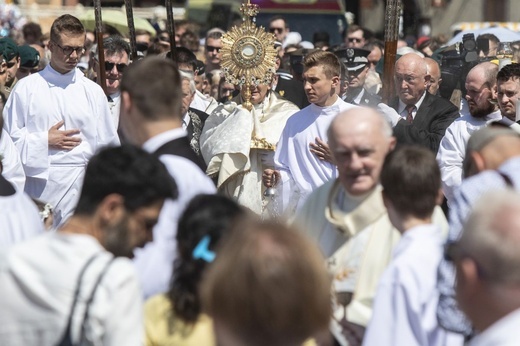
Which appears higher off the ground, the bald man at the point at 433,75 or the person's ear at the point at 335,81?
the person's ear at the point at 335,81

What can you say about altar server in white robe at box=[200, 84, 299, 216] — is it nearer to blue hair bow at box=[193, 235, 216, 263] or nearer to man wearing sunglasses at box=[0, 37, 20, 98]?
man wearing sunglasses at box=[0, 37, 20, 98]

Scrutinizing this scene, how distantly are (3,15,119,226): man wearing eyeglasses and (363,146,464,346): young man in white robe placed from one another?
4.22m

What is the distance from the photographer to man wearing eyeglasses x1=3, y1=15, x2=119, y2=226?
8078 millimetres

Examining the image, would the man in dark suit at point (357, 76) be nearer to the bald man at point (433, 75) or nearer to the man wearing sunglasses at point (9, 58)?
the bald man at point (433, 75)

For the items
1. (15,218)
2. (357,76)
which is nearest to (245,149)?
(357,76)

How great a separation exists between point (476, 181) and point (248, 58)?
4689 millimetres

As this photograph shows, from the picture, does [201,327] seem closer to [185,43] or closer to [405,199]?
[405,199]

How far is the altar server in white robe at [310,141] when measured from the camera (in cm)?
763

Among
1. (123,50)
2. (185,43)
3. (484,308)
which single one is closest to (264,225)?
(484,308)

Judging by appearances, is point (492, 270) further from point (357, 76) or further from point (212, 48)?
point (212, 48)

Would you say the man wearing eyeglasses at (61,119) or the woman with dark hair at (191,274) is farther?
the man wearing eyeglasses at (61,119)

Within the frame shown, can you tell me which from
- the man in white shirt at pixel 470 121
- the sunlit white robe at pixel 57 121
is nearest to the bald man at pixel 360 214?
the man in white shirt at pixel 470 121

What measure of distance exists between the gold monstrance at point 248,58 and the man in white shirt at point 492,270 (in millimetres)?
5858

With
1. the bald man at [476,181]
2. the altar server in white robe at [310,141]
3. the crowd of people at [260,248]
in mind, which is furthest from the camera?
the altar server in white robe at [310,141]
